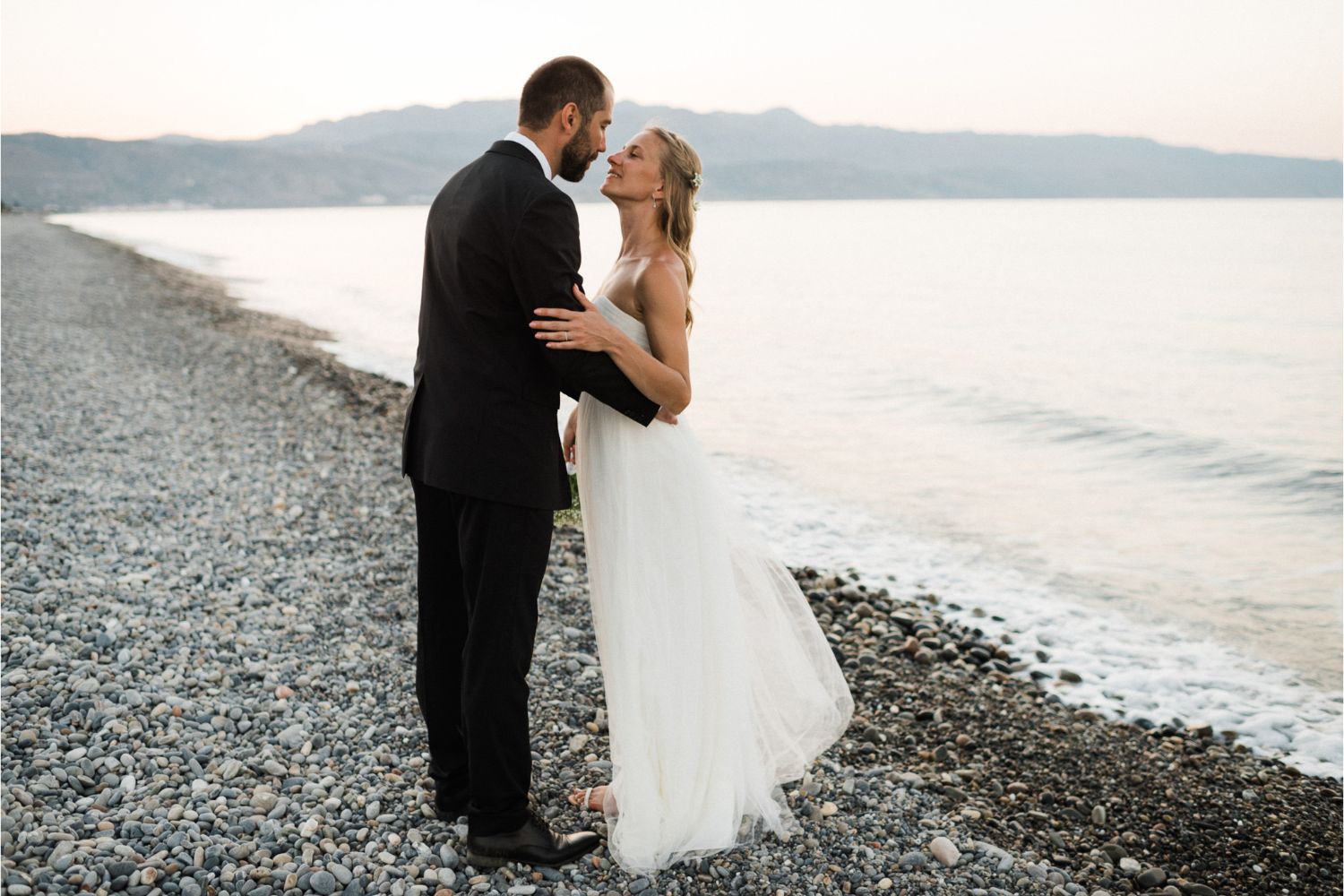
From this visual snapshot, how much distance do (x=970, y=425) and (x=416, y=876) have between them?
604 inches

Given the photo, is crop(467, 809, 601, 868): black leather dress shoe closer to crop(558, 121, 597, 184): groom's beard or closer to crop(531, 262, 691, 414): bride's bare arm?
crop(531, 262, 691, 414): bride's bare arm

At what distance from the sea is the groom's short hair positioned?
12.7 feet

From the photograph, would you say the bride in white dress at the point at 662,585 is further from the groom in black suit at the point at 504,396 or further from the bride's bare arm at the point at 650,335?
the groom in black suit at the point at 504,396

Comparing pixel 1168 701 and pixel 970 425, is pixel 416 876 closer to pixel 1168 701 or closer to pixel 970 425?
pixel 1168 701

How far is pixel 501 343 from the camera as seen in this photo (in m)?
3.28

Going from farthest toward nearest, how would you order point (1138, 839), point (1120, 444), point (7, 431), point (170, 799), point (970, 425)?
point (970, 425)
point (1120, 444)
point (7, 431)
point (1138, 839)
point (170, 799)

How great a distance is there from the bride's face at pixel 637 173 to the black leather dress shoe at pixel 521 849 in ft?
7.76

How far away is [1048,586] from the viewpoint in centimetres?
929

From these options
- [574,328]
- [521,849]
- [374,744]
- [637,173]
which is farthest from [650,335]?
[374,744]

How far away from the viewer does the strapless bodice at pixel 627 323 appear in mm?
3615

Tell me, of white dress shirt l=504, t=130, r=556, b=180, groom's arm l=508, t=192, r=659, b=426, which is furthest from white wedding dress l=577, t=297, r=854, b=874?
white dress shirt l=504, t=130, r=556, b=180

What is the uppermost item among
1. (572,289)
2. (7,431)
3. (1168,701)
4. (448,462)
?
(572,289)

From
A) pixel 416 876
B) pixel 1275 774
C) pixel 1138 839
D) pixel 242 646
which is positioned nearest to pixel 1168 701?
pixel 1275 774

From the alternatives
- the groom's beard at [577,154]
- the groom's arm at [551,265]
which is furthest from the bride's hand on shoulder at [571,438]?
the groom's beard at [577,154]
